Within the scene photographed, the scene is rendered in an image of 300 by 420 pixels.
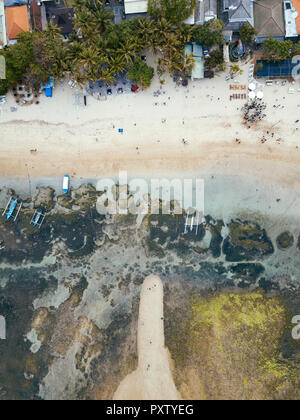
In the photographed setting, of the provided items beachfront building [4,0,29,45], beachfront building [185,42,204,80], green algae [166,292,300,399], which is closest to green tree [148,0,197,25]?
beachfront building [185,42,204,80]

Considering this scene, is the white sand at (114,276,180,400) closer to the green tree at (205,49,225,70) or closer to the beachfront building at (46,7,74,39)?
the green tree at (205,49,225,70)

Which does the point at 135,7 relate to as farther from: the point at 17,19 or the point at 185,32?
the point at 17,19

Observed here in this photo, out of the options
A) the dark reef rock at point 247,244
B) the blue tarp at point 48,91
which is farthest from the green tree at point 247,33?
the blue tarp at point 48,91

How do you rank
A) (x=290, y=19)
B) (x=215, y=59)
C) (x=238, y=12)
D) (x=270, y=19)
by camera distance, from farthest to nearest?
(x=215, y=59)
(x=290, y=19)
(x=270, y=19)
(x=238, y=12)

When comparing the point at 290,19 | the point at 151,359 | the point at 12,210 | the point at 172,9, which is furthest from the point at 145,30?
the point at 151,359
